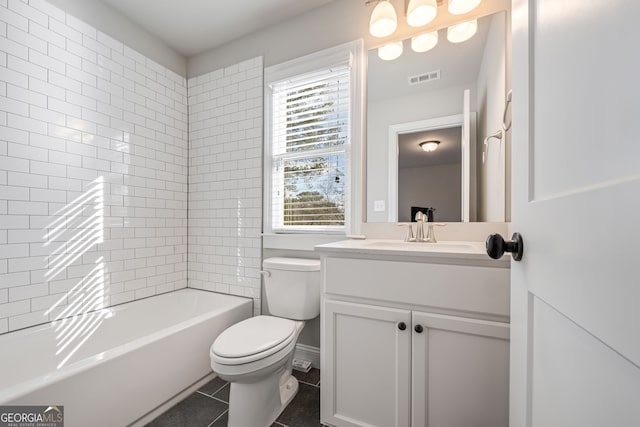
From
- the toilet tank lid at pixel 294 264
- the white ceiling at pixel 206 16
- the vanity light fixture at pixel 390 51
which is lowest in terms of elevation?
the toilet tank lid at pixel 294 264

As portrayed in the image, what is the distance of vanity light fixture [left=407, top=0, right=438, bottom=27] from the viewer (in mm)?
1487

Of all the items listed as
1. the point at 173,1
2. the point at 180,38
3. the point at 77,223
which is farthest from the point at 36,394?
the point at 180,38

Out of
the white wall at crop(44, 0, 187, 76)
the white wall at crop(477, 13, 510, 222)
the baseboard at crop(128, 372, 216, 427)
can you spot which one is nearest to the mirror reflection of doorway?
the white wall at crop(477, 13, 510, 222)

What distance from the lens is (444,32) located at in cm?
158

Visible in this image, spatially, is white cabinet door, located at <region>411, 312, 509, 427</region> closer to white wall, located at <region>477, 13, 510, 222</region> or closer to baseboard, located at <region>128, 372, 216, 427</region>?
white wall, located at <region>477, 13, 510, 222</region>

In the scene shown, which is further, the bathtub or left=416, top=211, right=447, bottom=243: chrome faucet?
left=416, top=211, right=447, bottom=243: chrome faucet

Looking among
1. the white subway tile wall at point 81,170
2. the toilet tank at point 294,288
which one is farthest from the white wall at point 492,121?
the white subway tile wall at point 81,170

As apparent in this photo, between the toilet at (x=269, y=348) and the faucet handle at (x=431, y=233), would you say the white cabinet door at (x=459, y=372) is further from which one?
the toilet at (x=269, y=348)

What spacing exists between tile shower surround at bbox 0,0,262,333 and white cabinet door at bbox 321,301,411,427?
1.04 m

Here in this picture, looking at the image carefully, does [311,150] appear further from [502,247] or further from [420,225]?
[502,247]

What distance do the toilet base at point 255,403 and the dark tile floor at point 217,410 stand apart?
0.23ft

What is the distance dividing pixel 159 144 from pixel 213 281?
1.26 m

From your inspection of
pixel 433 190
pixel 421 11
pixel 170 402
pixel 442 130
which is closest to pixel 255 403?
pixel 170 402

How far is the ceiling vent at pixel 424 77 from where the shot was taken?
1602 mm
